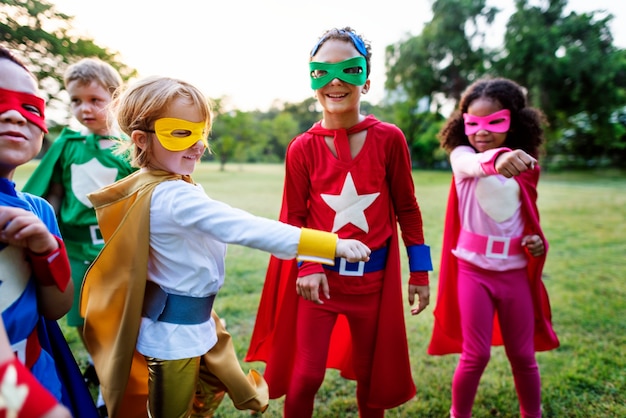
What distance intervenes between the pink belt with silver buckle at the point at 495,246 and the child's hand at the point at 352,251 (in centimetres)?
139

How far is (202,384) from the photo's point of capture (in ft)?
6.37

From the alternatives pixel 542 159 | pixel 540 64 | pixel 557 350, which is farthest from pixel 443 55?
pixel 557 350

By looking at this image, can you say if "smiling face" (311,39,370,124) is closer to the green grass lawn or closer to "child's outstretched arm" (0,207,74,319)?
"child's outstretched arm" (0,207,74,319)

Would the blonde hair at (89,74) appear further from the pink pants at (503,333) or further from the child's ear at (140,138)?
the pink pants at (503,333)

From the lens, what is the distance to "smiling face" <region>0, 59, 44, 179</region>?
4.38 feet

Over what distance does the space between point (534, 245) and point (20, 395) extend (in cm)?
255

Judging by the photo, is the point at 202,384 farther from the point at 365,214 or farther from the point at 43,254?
the point at 365,214

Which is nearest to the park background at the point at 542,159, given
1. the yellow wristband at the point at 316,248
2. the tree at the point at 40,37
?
the tree at the point at 40,37

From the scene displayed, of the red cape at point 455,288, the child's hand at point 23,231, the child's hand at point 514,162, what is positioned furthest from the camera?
the red cape at point 455,288

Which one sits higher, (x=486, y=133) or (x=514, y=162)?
(x=486, y=133)

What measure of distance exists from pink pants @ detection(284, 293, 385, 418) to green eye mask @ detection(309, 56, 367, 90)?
1140 millimetres

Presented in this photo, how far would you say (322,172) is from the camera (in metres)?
2.18

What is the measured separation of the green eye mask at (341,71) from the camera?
2.04 meters

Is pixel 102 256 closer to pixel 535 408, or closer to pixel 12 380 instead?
pixel 12 380
